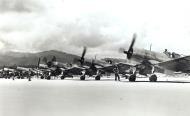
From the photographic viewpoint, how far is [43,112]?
34.8ft

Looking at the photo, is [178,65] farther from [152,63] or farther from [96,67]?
[96,67]

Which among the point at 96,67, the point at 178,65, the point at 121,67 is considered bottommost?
the point at 178,65

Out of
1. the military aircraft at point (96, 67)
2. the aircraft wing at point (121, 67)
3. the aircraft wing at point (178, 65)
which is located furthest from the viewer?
the military aircraft at point (96, 67)

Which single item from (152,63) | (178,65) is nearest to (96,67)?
(152,63)

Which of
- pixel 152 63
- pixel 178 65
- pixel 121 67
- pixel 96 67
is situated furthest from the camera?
pixel 96 67

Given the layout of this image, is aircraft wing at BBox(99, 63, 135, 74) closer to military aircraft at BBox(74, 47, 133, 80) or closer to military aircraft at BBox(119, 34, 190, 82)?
military aircraft at BBox(74, 47, 133, 80)

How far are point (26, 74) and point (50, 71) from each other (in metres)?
13.5

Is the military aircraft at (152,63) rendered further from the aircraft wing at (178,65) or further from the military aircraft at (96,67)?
the military aircraft at (96,67)

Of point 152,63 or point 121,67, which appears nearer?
point 152,63

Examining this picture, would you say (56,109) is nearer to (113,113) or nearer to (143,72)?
(113,113)

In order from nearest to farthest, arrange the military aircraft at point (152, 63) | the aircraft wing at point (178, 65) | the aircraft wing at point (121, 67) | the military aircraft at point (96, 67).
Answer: the aircraft wing at point (178, 65)
the military aircraft at point (152, 63)
the aircraft wing at point (121, 67)
the military aircraft at point (96, 67)

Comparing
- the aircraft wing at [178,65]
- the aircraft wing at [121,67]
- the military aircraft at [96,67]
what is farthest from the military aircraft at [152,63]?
the military aircraft at [96,67]

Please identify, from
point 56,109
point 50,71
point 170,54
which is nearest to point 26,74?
point 50,71

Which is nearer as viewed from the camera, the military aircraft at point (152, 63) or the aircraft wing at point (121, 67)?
the military aircraft at point (152, 63)
